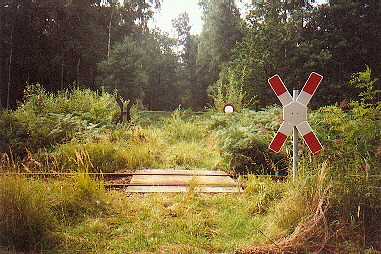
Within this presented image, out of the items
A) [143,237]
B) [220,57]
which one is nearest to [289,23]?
[220,57]

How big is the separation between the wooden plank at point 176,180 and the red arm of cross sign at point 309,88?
4.62 ft

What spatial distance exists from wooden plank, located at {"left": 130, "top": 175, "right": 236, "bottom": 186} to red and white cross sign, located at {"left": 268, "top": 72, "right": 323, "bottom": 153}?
115 cm

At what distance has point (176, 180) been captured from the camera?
4.36 m

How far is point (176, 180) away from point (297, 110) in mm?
1814

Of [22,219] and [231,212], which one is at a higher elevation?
[22,219]

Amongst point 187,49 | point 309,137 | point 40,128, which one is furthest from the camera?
point 187,49

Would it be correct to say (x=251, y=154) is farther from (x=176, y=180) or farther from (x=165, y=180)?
(x=165, y=180)

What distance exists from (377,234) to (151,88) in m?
22.3

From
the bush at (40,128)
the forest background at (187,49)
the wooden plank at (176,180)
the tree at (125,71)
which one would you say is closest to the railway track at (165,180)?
the wooden plank at (176,180)

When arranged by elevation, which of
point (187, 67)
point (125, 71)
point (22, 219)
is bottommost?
point (22, 219)

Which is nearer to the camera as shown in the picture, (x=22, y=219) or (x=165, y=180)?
(x=22, y=219)

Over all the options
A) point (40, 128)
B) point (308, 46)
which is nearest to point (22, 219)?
point (40, 128)

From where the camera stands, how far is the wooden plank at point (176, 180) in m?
4.19

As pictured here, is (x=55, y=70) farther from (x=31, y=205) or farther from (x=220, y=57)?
(x=31, y=205)
